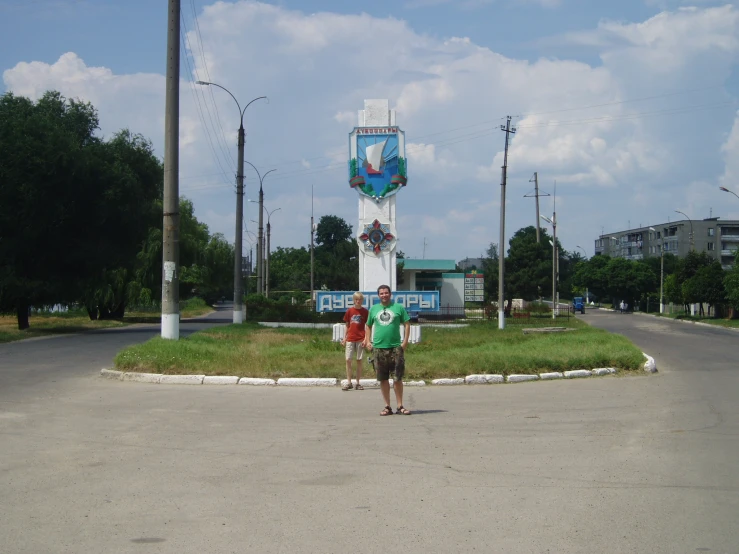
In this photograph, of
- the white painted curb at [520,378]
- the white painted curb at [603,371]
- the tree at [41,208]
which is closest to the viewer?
the white painted curb at [520,378]

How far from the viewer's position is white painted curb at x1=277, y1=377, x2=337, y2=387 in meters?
14.5

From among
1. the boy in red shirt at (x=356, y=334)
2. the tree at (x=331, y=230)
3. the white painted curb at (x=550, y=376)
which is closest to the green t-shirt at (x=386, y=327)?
the boy in red shirt at (x=356, y=334)

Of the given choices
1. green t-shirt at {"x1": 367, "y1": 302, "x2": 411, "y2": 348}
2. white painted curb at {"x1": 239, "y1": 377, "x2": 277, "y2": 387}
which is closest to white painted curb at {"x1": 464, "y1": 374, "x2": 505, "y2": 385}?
Result: white painted curb at {"x1": 239, "y1": 377, "x2": 277, "y2": 387}

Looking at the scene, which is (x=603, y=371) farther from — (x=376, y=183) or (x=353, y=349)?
(x=376, y=183)

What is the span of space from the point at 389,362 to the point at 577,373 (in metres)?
6.54

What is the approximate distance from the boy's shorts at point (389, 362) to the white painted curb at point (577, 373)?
6.15 meters

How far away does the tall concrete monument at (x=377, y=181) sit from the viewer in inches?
1289

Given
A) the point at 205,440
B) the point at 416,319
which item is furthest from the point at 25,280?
the point at 205,440

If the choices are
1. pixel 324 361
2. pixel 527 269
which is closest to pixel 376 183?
pixel 324 361

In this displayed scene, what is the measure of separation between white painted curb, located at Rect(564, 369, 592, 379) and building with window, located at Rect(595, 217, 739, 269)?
8677cm

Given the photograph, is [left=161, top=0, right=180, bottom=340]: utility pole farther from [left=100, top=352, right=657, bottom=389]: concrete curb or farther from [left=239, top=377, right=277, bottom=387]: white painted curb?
[left=239, top=377, right=277, bottom=387]: white painted curb

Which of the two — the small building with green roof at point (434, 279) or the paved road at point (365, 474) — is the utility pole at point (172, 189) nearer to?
the paved road at point (365, 474)

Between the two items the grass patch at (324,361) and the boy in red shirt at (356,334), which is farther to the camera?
the grass patch at (324,361)

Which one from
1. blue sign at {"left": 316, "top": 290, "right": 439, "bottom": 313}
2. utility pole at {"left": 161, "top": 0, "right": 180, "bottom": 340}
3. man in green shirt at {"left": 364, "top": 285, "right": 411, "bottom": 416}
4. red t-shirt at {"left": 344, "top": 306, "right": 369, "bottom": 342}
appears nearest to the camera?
man in green shirt at {"left": 364, "top": 285, "right": 411, "bottom": 416}
